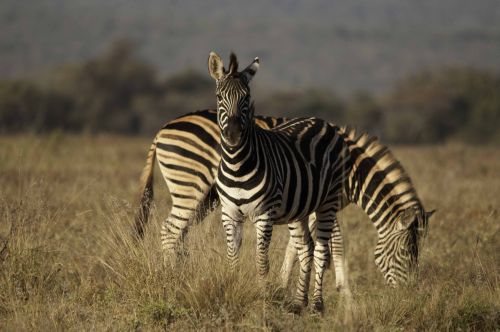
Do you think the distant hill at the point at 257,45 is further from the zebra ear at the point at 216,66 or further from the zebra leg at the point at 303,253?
the zebra ear at the point at 216,66

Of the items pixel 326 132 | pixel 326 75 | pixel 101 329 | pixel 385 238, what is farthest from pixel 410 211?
pixel 326 75

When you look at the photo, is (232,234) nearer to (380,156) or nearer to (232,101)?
(232,101)

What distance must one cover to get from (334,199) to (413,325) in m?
1.66

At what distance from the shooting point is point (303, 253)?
6.61 m

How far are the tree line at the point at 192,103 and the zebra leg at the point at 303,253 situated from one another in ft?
75.2

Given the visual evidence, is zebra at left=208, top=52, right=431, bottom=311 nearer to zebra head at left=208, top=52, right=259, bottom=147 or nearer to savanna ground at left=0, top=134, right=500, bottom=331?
zebra head at left=208, top=52, right=259, bottom=147

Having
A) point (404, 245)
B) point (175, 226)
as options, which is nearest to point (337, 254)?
point (404, 245)

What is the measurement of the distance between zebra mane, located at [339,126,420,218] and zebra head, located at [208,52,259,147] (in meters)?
2.03

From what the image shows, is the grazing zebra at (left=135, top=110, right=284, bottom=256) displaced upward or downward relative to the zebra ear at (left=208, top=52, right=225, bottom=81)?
downward

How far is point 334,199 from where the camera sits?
6.85m

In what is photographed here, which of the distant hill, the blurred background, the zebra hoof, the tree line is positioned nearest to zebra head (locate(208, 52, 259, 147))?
the zebra hoof

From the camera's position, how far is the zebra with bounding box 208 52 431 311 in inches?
226

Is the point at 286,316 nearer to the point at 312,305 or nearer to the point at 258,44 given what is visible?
the point at 312,305

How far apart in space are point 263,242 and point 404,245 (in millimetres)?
1699
